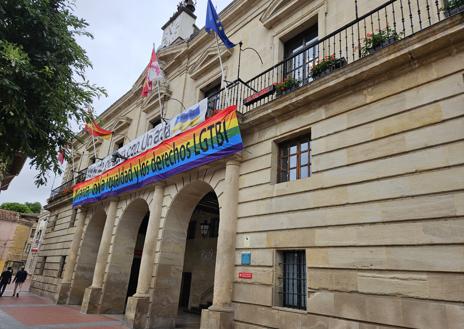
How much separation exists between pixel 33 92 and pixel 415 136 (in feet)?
24.7

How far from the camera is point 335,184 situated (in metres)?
6.67

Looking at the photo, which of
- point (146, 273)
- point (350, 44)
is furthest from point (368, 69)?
point (146, 273)

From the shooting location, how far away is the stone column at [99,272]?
12914 mm

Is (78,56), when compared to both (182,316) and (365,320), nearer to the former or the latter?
(365,320)

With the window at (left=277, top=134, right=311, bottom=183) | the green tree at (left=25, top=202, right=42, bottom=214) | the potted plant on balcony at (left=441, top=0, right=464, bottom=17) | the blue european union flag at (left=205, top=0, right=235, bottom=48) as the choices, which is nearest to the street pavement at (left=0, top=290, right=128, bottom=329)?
the window at (left=277, top=134, right=311, bottom=183)

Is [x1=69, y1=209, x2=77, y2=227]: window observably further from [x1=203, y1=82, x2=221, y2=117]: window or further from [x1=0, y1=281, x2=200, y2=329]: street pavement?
[x1=203, y1=82, x2=221, y2=117]: window

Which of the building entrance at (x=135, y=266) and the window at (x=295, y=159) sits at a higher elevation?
the window at (x=295, y=159)

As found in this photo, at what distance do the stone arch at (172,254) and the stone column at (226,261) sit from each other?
57.2 inches

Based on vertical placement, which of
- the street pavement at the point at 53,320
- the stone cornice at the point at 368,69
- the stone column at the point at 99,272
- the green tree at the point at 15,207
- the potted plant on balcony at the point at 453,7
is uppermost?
the green tree at the point at 15,207

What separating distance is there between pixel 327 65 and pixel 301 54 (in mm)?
2373

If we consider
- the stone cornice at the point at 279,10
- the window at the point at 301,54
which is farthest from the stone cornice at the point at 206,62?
the window at the point at 301,54

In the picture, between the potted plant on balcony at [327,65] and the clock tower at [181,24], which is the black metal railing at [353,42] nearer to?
the potted plant on balcony at [327,65]

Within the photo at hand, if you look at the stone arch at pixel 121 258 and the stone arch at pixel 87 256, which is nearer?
the stone arch at pixel 121 258

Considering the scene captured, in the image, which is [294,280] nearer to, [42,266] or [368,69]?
[368,69]
